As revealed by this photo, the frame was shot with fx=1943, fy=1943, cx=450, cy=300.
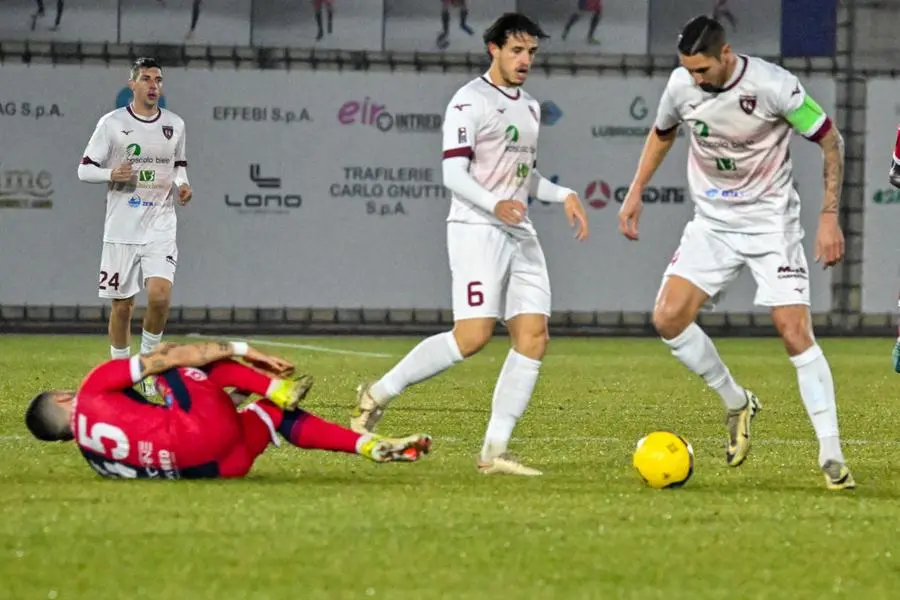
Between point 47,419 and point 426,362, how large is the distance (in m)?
1.77

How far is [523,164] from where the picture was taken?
825 centimetres

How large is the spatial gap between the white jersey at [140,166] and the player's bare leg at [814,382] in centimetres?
588

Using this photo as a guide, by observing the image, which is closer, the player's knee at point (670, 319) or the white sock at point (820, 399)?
the white sock at point (820, 399)

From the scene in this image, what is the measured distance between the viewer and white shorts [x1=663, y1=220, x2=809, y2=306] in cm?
782

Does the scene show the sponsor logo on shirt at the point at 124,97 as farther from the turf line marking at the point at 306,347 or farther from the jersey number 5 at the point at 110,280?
the jersey number 5 at the point at 110,280

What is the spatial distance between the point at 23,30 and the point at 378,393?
13.4m

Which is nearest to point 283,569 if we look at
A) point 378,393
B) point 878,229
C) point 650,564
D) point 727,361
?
point 650,564

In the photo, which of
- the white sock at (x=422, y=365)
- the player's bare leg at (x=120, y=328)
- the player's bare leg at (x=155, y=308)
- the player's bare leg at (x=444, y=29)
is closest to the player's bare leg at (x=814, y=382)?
the white sock at (x=422, y=365)

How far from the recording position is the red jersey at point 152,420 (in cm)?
713

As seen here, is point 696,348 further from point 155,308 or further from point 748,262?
point 155,308

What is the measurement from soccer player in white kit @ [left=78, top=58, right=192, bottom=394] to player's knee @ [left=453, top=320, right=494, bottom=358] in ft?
15.4

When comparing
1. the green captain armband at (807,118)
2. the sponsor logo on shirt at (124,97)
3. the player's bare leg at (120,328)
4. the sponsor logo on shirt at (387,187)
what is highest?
the sponsor logo on shirt at (124,97)

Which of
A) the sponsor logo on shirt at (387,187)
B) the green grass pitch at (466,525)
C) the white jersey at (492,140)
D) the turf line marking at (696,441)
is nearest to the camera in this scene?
the green grass pitch at (466,525)

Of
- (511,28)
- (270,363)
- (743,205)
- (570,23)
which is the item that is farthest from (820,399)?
(570,23)
